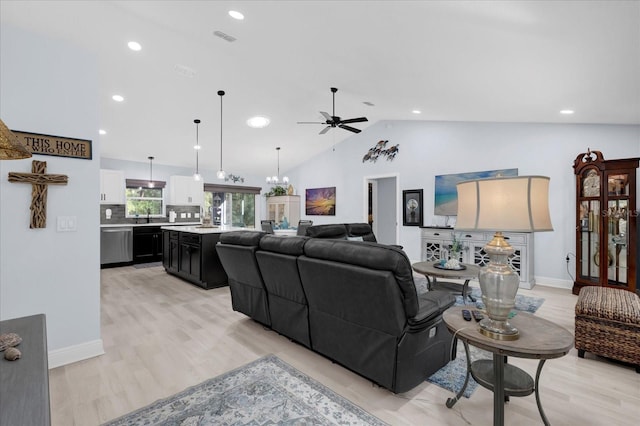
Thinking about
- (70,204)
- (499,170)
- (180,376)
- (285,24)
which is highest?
(285,24)

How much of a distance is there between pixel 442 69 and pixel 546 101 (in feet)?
4.59

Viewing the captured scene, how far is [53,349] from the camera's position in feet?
8.02

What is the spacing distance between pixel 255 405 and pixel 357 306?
905 mm

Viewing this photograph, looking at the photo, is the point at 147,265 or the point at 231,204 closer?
the point at 147,265

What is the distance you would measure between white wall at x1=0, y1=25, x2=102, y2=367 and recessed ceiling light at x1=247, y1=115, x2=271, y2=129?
352cm

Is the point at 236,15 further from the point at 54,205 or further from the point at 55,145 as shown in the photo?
the point at 54,205

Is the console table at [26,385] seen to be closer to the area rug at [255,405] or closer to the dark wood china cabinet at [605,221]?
the area rug at [255,405]

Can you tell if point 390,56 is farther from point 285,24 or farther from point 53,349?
point 53,349

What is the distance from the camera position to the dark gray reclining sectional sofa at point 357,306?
1872mm

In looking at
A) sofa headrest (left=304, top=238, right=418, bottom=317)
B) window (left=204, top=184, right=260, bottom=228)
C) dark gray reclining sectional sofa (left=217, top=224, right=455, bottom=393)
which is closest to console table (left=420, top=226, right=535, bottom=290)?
dark gray reclining sectional sofa (left=217, top=224, right=455, bottom=393)

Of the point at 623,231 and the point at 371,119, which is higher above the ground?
the point at 371,119

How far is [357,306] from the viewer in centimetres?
204

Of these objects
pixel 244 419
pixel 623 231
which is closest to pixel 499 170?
pixel 623 231

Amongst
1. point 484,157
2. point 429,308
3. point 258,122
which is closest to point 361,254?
point 429,308
